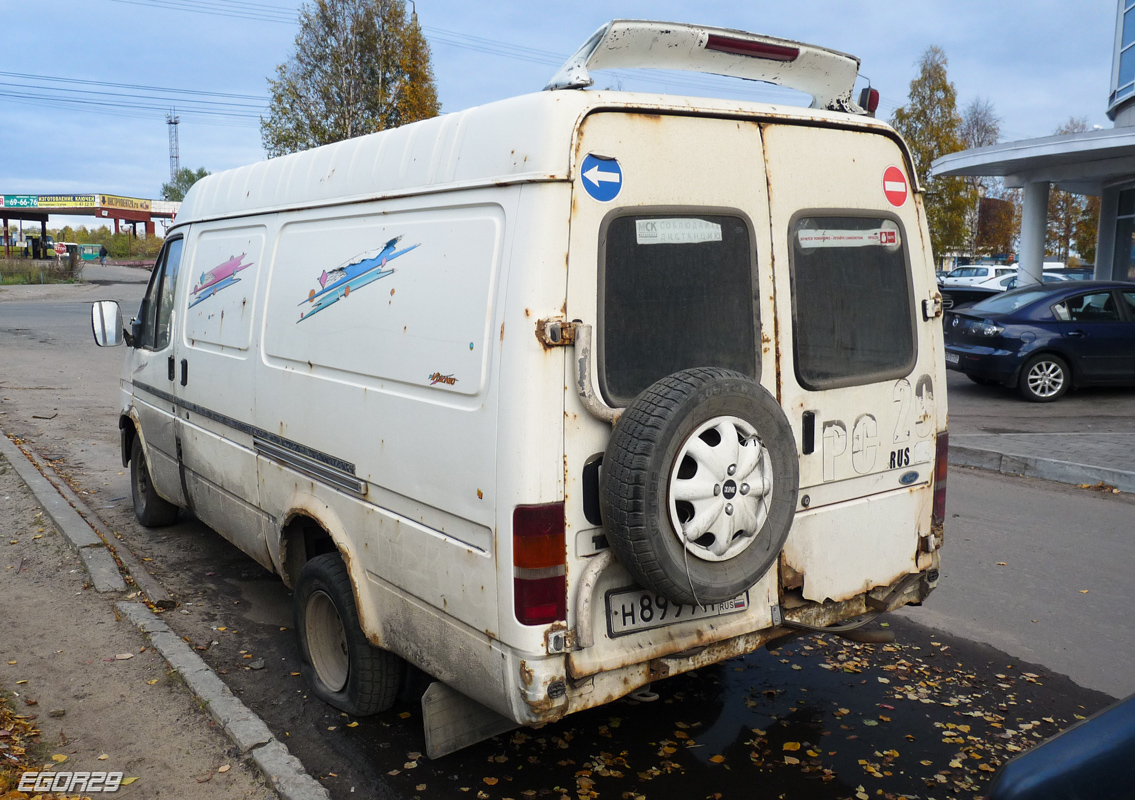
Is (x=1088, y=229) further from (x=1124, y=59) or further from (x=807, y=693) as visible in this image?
(x=807, y=693)

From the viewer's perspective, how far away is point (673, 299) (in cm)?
308

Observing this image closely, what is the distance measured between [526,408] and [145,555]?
451 centimetres

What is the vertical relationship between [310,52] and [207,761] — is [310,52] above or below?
above

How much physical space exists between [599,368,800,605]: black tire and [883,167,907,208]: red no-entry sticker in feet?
4.12

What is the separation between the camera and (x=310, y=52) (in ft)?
90.3

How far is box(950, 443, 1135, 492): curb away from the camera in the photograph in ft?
25.8

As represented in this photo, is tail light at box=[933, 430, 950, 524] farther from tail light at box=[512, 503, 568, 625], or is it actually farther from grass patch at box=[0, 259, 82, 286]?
grass patch at box=[0, 259, 82, 286]

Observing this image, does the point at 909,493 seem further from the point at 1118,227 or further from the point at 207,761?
the point at 1118,227

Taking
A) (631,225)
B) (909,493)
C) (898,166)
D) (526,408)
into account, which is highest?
(898,166)

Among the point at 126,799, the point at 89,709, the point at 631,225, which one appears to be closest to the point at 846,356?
the point at 631,225

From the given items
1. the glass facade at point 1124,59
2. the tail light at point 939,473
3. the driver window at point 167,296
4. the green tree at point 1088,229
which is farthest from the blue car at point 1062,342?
the green tree at point 1088,229

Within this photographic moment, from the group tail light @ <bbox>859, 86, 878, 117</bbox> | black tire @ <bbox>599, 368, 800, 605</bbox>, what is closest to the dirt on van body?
black tire @ <bbox>599, 368, 800, 605</bbox>

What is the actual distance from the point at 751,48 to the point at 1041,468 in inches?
249

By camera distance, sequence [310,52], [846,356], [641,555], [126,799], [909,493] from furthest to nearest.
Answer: [310,52]
[909,493]
[846,356]
[126,799]
[641,555]
